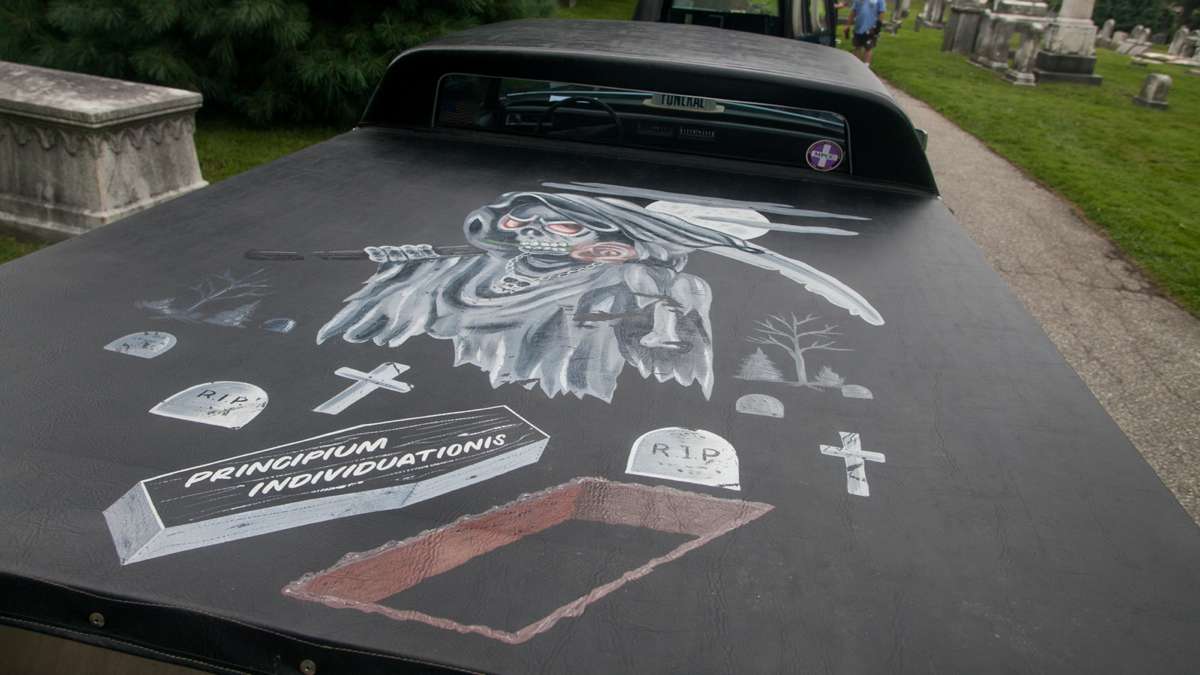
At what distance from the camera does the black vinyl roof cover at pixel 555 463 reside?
1.14m

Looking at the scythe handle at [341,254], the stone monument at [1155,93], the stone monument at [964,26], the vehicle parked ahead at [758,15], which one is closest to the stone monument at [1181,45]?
the stone monument at [964,26]

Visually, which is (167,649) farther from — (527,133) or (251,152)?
(251,152)

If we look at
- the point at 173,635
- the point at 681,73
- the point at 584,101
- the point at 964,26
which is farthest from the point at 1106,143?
the point at 173,635

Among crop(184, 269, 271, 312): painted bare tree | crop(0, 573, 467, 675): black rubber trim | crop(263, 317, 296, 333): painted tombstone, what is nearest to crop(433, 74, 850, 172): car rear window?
crop(184, 269, 271, 312): painted bare tree

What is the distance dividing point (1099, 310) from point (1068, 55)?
11.2 meters

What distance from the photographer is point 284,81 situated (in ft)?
24.5

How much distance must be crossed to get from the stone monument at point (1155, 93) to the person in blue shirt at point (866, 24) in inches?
170

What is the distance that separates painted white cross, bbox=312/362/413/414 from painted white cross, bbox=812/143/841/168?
1878 millimetres

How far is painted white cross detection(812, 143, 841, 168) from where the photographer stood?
3033mm

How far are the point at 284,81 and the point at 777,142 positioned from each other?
5.65 metres

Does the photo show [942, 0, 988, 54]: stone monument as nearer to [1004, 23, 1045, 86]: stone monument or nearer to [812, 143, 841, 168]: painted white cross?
[1004, 23, 1045, 86]: stone monument

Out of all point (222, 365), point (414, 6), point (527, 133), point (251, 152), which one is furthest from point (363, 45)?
point (222, 365)

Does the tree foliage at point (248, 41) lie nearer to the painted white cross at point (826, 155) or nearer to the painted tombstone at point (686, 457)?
the painted white cross at point (826, 155)

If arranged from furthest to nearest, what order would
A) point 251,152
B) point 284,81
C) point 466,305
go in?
point 284,81
point 251,152
point 466,305
